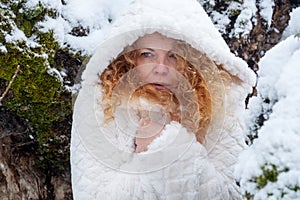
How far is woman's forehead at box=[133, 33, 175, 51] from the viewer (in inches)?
64.9

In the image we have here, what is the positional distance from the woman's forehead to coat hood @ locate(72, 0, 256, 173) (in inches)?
1.1

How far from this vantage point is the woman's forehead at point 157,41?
5.41 feet

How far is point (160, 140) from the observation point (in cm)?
150

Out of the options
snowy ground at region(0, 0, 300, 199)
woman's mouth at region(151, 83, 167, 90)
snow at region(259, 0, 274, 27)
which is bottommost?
snowy ground at region(0, 0, 300, 199)

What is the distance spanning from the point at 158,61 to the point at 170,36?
3.4 inches

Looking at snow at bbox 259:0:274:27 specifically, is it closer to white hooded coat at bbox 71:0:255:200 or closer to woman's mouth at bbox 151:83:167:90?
white hooded coat at bbox 71:0:255:200

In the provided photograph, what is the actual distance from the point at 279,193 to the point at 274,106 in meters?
0.18

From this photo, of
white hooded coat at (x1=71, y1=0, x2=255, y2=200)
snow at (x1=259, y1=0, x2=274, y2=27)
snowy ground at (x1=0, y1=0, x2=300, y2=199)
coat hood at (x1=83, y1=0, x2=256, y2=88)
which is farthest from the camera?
snow at (x1=259, y1=0, x2=274, y2=27)

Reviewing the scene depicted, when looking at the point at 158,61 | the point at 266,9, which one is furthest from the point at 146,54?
the point at 266,9

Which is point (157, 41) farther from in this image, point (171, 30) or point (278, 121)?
point (278, 121)

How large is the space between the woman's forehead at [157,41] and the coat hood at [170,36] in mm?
28

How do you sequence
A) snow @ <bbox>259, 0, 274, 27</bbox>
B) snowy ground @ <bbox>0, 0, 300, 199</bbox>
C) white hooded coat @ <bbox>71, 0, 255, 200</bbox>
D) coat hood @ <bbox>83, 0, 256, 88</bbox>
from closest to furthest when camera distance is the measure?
snowy ground @ <bbox>0, 0, 300, 199</bbox>, white hooded coat @ <bbox>71, 0, 255, 200</bbox>, coat hood @ <bbox>83, 0, 256, 88</bbox>, snow @ <bbox>259, 0, 274, 27</bbox>

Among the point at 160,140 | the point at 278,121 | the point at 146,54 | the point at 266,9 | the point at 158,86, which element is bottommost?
the point at 278,121

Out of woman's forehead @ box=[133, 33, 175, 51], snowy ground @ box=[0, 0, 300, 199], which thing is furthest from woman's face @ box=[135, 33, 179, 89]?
snowy ground @ box=[0, 0, 300, 199]
